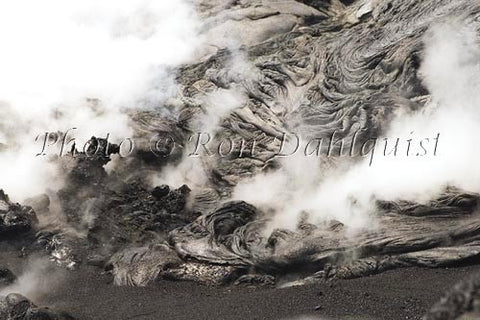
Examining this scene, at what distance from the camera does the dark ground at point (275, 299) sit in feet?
34.8

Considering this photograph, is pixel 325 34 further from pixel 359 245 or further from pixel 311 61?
pixel 359 245

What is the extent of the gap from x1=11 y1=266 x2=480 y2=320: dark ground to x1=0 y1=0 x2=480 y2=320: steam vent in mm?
41

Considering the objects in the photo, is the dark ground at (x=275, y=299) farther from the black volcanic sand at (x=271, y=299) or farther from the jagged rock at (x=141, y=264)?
the jagged rock at (x=141, y=264)

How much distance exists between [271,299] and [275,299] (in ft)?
0.23

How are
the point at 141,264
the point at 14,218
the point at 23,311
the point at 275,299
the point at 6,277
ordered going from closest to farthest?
1. the point at 23,311
2. the point at 275,299
3. the point at 6,277
4. the point at 141,264
5. the point at 14,218

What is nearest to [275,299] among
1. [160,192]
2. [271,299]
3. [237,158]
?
[271,299]

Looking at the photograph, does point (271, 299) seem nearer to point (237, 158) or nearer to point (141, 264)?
point (141, 264)

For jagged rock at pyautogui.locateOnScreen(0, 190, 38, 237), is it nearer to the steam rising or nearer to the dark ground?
the dark ground

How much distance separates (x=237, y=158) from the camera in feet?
56.7

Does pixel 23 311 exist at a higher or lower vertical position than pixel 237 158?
lower

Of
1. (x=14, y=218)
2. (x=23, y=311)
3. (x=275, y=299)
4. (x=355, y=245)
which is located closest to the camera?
(x=23, y=311)

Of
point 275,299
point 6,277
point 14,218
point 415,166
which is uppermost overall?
point 415,166

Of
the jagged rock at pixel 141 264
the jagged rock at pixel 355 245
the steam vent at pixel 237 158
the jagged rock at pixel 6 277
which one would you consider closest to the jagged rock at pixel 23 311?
the steam vent at pixel 237 158

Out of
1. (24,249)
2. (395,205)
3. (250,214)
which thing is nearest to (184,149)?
(250,214)
